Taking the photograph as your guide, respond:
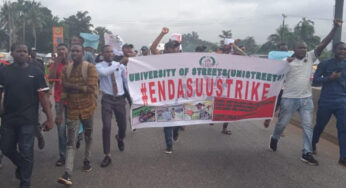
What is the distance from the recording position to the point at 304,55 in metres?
5.57

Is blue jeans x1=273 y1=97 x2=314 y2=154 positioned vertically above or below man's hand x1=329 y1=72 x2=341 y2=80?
below

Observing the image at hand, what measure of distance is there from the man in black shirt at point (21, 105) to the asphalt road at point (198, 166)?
1.62 ft

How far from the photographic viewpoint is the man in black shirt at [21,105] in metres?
4.02

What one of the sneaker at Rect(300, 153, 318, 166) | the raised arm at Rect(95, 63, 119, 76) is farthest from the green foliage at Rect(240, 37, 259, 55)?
the raised arm at Rect(95, 63, 119, 76)

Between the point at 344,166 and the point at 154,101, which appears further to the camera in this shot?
the point at 154,101

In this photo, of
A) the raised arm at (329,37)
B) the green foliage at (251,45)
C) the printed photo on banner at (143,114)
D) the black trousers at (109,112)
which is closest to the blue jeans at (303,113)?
the raised arm at (329,37)

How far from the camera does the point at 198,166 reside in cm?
511

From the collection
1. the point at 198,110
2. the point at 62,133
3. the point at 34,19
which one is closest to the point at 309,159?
the point at 198,110

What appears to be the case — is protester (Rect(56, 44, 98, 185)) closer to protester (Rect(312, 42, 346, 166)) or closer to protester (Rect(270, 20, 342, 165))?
protester (Rect(270, 20, 342, 165))

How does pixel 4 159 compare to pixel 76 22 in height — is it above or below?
below

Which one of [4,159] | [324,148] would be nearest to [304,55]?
[324,148]

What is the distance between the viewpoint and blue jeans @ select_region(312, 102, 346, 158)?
17.0ft

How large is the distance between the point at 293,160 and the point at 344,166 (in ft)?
2.33

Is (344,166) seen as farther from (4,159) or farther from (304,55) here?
(4,159)
